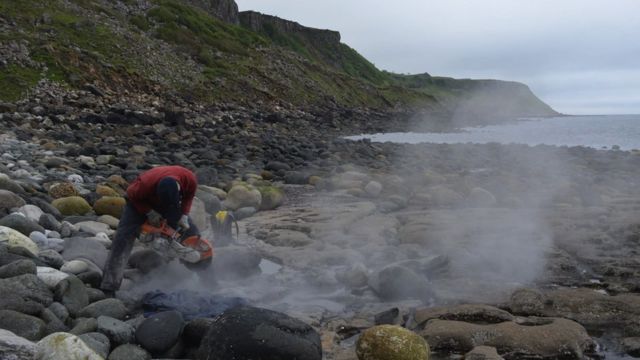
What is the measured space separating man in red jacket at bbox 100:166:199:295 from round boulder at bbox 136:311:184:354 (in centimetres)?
121

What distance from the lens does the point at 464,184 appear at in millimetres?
13336

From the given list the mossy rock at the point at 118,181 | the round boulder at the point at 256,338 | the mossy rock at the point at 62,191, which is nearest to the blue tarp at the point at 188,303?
the round boulder at the point at 256,338

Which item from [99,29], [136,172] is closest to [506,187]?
[136,172]

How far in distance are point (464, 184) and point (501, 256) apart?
5744mm

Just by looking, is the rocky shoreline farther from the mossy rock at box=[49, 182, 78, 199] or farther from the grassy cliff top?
the grassy cliff top

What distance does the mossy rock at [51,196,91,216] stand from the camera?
7.90 m

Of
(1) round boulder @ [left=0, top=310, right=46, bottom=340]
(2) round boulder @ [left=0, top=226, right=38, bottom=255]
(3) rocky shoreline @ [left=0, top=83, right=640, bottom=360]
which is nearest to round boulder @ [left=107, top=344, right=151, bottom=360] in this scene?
(3) rocky shoreline @ [left=0, top=83, right=640, bottom=360]

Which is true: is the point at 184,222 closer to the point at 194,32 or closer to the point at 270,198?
the point at 270,198

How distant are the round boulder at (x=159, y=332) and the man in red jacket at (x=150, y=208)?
3.98 ft

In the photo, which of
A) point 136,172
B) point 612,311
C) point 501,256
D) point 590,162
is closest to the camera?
point 612,311

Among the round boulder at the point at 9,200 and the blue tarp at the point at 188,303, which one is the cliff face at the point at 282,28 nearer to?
the round boulder at the point at 9,200

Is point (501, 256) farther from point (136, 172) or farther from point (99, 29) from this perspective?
point (99, 29)

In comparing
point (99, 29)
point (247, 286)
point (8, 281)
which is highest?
point (99, 29)

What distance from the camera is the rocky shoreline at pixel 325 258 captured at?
4.44 m
